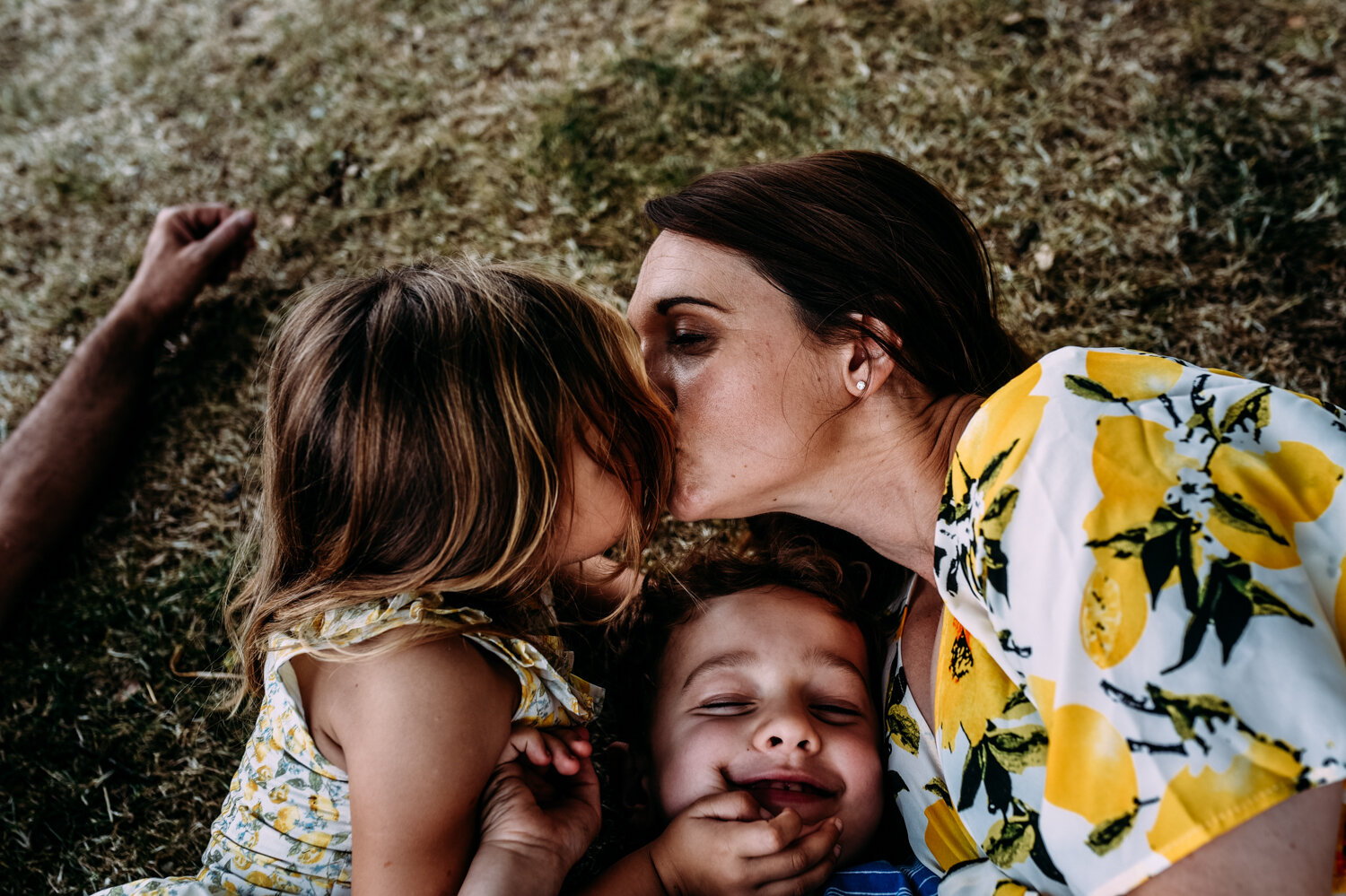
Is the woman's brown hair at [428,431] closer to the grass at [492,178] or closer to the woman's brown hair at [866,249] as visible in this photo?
the woman's brown hair at [866,249]

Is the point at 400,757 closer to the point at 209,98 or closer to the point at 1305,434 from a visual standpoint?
the point at 1305,434

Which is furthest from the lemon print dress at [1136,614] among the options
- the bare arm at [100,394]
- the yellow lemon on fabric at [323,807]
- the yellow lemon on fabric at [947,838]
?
the bare arm at [100,394]

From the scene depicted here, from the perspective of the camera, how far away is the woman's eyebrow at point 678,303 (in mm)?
2203

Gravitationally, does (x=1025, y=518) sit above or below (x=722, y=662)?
above

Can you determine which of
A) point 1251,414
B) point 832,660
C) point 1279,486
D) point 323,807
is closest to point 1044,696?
point 1279,486

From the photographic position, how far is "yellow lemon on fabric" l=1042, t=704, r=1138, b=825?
4.47 feet

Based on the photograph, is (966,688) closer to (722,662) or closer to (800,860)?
(800,860)

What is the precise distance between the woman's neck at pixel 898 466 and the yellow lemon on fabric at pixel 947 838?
0.59 m

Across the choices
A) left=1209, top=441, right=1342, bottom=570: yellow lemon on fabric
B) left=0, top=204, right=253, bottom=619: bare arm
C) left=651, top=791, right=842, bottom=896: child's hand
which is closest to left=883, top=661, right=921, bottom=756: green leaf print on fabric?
left=651, top=791, right=842, bottom=896: child's hand

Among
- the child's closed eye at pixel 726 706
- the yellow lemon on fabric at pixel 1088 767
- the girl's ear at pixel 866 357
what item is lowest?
the child's closed eye at pixel 726 706

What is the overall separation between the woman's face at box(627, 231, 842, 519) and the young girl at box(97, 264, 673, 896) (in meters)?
0.09

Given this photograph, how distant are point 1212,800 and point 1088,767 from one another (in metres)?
0.17

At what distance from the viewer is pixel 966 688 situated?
180cm

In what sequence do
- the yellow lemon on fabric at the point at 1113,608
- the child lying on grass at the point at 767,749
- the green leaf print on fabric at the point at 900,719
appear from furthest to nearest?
the green leaf print on fabric at the point at 900,719 < the child lying on grass at the point at 767,749 < the yellow lemon on fabric at the point at 1113,608
